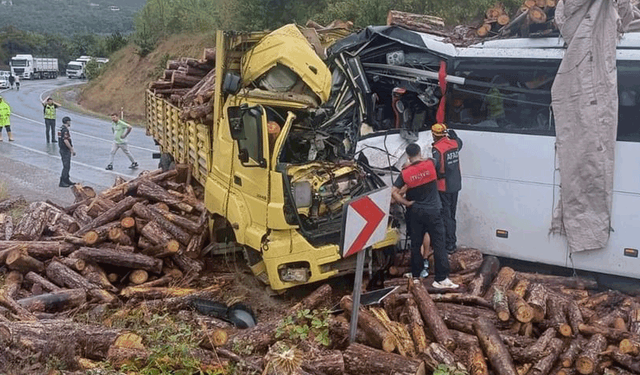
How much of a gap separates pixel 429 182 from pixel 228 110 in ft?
7.72

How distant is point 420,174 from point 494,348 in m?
2.22

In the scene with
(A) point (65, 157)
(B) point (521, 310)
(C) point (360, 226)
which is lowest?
(A) point (65, 157)

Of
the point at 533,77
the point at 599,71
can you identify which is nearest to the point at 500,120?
the point at 533,77

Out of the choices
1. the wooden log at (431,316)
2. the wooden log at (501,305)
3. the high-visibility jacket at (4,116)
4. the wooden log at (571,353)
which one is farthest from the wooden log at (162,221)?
the high-visibility jacket at (4,116)

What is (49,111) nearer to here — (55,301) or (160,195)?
(160,195)

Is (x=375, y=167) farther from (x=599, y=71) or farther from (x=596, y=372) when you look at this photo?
(x=596, y=372)

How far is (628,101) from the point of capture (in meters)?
7.03

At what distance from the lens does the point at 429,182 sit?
7418mm

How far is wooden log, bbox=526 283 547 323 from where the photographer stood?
637 centimetres

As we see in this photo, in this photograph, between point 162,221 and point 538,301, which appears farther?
point 162,221

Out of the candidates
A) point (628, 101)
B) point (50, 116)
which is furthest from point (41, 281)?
point (50, 116)

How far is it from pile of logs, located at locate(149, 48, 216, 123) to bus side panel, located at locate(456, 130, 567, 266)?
3.29 m

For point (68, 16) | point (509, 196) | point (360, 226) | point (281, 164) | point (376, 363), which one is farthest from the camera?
point (68, 16)

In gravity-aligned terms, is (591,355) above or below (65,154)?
above
